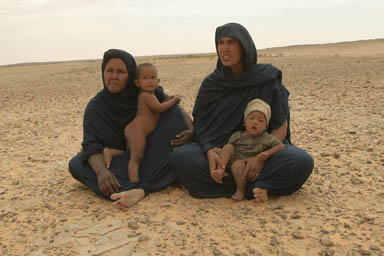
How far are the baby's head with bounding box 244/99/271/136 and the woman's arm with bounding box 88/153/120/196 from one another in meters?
1.54

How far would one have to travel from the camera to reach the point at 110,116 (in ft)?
15.4

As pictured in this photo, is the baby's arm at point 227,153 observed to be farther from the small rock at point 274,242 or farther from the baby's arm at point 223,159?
the small rock at point 274,242

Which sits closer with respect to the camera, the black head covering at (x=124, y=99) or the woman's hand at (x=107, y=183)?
the woman's hand at (x=107, y=183)

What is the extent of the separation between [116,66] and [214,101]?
114cm

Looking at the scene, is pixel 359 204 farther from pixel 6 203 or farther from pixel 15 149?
pixel 15 149

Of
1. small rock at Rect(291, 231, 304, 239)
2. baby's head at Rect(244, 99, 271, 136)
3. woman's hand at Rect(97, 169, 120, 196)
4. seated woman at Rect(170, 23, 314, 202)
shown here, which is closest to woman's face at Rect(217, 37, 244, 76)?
seated woman at Rect(170, 23, 314, 202)

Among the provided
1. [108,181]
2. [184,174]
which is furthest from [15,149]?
[184,174]

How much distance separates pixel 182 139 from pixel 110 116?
0.88 meters

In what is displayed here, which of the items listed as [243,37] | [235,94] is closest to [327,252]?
[235,94]

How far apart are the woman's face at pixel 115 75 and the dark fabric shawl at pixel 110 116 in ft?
0.37

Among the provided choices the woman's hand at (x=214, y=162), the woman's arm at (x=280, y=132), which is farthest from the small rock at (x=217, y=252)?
the woman's arm at (x=280, y=132)

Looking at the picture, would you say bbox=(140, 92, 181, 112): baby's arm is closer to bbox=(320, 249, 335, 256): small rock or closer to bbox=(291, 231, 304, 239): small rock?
bbox=(291, 231, 304, 239): small rock

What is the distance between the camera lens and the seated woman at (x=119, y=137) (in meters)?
4.40

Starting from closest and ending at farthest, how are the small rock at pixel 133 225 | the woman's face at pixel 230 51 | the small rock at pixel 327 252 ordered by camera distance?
the small rock at pixel 327 252 < the small rock at pixel 133 225 < the woman's face at pixel 230 51
